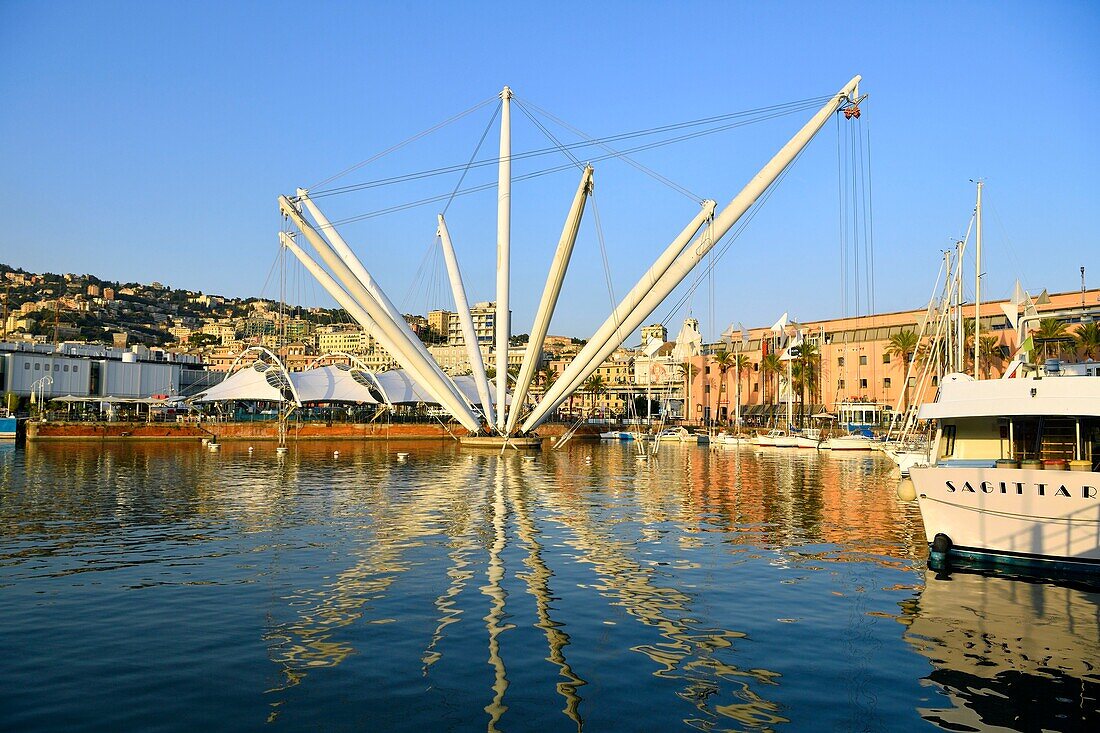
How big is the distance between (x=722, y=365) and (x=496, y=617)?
342ft

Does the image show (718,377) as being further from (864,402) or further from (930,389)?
(930,389)

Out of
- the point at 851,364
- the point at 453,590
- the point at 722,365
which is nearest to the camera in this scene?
the point at 453,590

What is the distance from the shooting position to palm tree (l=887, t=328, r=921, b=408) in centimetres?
8969

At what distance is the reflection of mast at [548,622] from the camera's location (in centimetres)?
955

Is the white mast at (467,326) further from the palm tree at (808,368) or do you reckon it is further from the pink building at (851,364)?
the palm tree at (808,368)

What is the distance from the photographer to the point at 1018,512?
16297mm

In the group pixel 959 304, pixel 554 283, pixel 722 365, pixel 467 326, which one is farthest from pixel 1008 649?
pixel 722 365

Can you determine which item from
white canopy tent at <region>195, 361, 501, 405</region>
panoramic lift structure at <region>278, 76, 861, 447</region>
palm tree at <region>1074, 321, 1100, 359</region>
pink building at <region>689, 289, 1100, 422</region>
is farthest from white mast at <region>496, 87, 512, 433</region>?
palm tree at <region>1074, 321, 1100, 359</region>

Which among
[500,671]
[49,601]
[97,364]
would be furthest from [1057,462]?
[97,364]

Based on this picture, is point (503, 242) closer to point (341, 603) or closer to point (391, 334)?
point (391, 334)

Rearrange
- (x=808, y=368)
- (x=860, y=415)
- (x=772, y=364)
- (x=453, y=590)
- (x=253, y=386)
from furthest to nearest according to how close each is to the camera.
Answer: (x=772, y=364) → (x=808, y=368) → (x=253, y=386) → (x=860, y=415) → (x=453, y=590)

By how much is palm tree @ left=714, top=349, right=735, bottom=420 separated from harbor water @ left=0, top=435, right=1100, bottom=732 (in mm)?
88167

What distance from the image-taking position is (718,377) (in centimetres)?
12488

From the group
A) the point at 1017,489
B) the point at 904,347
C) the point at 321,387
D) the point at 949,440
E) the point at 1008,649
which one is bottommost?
the point at 1008,649
